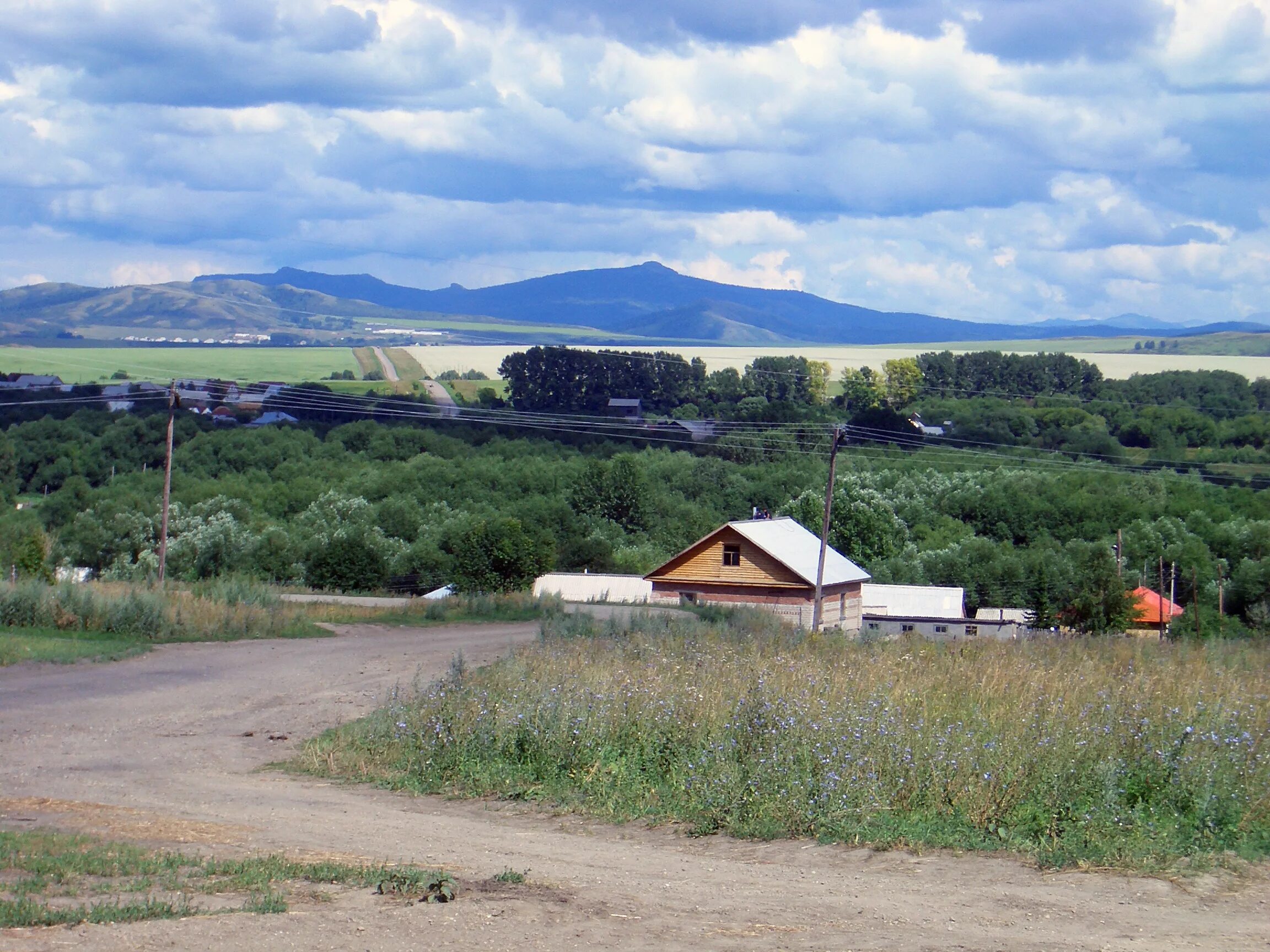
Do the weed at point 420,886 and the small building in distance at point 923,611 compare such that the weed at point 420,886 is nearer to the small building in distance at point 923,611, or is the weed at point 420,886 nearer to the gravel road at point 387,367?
the small building in distance at point 923,611

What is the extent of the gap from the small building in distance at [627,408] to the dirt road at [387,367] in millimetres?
11898

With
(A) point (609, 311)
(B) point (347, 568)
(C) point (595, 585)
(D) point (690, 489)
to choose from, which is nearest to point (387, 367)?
(B) point (347, 568)

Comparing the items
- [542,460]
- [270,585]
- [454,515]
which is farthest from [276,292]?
[270,585]

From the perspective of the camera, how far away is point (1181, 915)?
5699mm

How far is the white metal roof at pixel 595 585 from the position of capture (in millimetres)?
43094

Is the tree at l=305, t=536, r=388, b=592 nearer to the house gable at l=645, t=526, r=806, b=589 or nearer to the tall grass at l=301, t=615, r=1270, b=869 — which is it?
the house gable at l=645, t=526, r=806, b=589

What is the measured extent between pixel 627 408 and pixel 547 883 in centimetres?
5806

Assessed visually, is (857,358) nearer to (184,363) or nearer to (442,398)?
(442,398)

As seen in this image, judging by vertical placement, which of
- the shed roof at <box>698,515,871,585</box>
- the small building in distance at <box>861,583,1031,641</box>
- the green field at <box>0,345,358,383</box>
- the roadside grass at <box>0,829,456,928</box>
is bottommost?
the small building in distance at <box>861,583,1031,641</box>

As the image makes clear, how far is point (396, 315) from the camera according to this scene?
373ft

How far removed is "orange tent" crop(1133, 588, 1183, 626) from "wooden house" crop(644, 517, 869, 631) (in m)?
9.40

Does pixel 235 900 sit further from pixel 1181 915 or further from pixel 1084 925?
pixel 1181 915

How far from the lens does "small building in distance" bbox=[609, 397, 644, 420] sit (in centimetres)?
6291

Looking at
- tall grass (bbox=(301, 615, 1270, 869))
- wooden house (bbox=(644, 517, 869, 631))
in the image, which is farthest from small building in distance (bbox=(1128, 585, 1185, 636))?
tall grass (bbox=(301, 615, 1270, 869))
